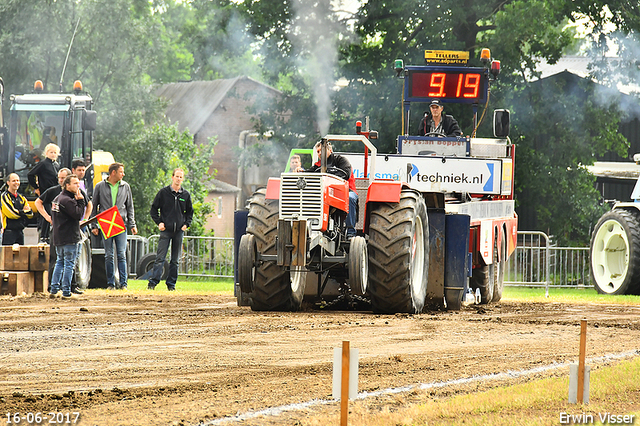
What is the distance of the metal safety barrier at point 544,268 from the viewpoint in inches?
893

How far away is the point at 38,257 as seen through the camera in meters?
14.9

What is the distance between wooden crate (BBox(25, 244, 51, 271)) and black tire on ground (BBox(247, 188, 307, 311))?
14.3 feet

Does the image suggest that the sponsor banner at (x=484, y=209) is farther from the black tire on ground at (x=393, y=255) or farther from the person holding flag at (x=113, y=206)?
the person holding flag at (x=113, y=206)

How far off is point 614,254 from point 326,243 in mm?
9819

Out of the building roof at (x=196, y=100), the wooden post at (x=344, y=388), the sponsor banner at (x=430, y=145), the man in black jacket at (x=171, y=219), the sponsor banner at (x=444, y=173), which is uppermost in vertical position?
the building roof at (x=196, y=100)

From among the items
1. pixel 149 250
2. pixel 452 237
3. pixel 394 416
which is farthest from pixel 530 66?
pixel 394 416

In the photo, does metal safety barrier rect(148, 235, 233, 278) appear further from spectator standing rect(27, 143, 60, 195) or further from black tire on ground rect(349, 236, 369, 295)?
black tire on ground rect(349, 236, 369, 295)

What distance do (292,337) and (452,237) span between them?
4.28m

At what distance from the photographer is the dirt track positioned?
21.0ft

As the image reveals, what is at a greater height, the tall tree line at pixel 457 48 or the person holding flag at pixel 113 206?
the tall tree line at pixel 457 48

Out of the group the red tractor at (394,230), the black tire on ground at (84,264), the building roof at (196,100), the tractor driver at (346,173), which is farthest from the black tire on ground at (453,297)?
the building roof at (196,100)

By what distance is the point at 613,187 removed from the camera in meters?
34.5

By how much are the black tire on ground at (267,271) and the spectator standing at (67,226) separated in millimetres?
3093

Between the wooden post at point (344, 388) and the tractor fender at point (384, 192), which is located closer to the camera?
the wooden post at point (344, 388)
